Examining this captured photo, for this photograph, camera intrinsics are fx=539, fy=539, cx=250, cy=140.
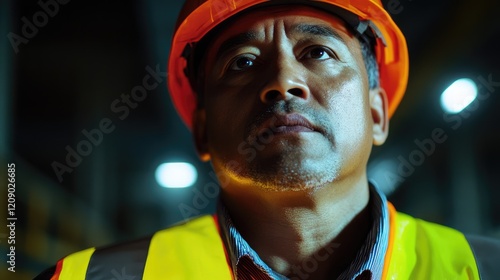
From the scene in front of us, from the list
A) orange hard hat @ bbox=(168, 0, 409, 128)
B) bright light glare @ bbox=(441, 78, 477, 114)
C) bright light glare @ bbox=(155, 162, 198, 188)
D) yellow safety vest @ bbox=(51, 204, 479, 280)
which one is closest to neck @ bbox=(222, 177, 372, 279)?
yellow safety vest @ bbox=(51, 204, 479, 280)

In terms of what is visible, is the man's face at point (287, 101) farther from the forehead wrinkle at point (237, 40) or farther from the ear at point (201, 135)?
the ear at point (201, 135)

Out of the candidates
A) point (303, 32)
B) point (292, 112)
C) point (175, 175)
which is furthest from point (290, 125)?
point (175, 175)

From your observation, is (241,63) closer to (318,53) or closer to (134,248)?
(318,53)

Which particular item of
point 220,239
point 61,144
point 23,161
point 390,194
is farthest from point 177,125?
point 220,239

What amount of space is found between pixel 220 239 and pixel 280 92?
0.57 m

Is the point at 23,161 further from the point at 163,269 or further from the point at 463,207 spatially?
the point at 463,207

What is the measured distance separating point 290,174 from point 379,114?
2.28 feet

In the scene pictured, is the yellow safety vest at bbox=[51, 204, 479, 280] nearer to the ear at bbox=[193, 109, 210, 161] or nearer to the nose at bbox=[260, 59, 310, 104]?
the ear at bbox=[193, 109, 210, 161]

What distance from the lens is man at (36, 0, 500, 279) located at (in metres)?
1.77

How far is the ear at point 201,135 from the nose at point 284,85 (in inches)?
19.8

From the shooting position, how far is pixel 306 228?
1.90 meters

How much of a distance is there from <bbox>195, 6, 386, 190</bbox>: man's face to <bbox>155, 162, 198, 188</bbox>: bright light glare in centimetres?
273

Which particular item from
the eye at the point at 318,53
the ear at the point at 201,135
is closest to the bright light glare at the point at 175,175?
the ear at the point at 201,135

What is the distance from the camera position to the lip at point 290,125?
5.79ft
